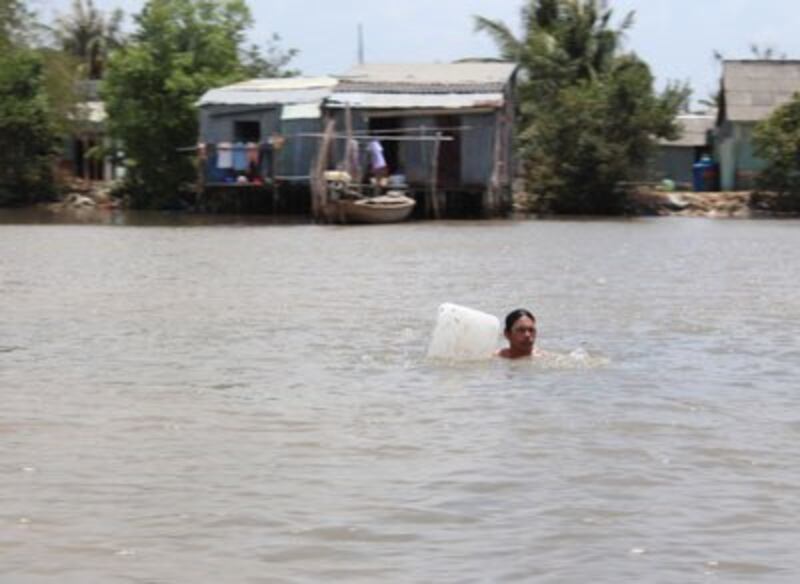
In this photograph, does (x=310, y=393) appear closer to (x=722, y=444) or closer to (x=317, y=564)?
(x=722, y=444)

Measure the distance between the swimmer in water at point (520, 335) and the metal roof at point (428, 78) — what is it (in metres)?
25.2

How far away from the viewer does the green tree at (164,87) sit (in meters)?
39.4

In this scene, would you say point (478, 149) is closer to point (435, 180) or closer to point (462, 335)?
point (435, 180)

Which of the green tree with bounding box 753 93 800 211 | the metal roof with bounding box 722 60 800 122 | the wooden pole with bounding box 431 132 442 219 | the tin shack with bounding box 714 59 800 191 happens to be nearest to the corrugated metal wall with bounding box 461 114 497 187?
the wooden pole with bounding box 431 132 442 219

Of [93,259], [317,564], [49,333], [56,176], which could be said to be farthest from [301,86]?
[317,564]

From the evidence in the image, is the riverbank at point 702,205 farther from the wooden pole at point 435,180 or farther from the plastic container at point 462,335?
the plastic container at point 462,335

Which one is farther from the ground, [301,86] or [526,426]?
[301,86]

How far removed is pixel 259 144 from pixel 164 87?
4.99m

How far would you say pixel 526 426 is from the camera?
728 centimetres

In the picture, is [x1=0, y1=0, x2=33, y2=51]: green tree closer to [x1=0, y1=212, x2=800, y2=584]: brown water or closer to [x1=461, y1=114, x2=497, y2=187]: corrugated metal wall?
[x1=461, y1=114, x2=497, y2=187]: corrugated metal wall

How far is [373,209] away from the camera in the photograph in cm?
3139

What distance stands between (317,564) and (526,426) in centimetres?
272

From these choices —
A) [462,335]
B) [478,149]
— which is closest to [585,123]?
[478,149]

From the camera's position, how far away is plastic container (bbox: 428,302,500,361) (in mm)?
9688
